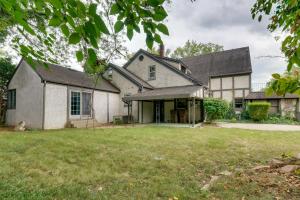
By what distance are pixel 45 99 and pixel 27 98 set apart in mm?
1730

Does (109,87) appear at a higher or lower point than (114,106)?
higher

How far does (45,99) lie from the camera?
11.5 meters

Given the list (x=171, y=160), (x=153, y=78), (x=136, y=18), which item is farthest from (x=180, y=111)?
(x=136, y=18)

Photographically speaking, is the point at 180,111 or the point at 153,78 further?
the point at 153,78

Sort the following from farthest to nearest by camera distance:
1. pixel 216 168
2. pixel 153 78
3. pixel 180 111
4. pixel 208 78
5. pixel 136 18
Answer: pixel 208 78
pixel 153 78
pixel 180 111
pixel 216 168
pixel 136 18

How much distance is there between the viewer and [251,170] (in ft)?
14.6

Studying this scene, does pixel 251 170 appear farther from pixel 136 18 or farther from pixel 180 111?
pixel 180 111

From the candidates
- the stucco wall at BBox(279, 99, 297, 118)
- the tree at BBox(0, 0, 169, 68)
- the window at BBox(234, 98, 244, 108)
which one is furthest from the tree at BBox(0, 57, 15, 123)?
the stucco wall at BBox(279, 99, 297, 118)

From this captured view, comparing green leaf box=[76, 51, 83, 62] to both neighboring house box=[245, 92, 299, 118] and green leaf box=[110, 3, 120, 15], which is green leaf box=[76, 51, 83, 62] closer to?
green leaf box=[110, 3, 120, 15]

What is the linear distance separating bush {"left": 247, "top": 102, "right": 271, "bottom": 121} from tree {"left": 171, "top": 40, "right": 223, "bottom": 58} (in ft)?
72.2

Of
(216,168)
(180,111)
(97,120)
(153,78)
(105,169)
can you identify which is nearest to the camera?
(105,169)

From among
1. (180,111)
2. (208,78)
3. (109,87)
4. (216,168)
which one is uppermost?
(208,78)

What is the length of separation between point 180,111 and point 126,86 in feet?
16.8

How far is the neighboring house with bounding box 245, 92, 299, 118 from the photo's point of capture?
18.8 meters
